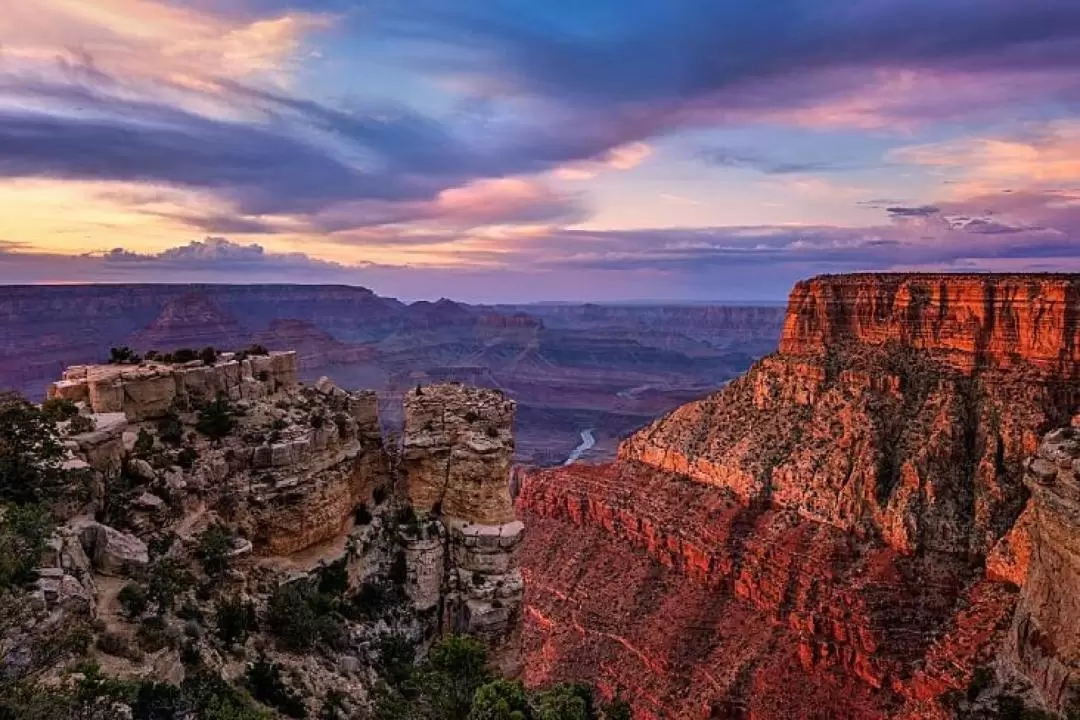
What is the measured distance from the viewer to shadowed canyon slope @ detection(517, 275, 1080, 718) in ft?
135

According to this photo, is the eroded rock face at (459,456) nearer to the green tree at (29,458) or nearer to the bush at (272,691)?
the bush at (272,691)

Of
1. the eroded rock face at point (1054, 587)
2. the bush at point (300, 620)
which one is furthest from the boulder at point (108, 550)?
the eroded rock face at point (1054, 587)

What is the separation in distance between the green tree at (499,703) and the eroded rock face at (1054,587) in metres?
17.5

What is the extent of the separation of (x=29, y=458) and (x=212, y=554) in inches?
184

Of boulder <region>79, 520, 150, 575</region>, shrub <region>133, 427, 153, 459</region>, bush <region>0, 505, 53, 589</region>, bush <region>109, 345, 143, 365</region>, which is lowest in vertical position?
boulder <region>79, 520, 150, 575</region>

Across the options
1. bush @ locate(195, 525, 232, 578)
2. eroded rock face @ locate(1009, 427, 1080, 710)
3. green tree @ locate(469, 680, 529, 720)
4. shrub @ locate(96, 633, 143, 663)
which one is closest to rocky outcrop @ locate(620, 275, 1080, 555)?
eroded rock face @ locate(1009, 427, 1080, 710)

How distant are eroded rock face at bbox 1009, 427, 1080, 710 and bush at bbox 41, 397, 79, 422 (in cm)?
3057

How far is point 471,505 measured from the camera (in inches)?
999

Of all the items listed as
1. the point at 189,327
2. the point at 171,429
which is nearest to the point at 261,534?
the point at 171,429

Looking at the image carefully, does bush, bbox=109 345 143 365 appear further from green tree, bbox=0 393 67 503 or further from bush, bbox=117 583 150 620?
bush, bbox=117 583 150 620

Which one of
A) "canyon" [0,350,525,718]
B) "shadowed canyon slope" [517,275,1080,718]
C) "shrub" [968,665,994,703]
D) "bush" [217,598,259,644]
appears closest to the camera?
"canyon" [0,350,525,718]

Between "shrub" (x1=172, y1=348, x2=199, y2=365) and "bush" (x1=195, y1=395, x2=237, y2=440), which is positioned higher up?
"shrub" (x1=172, y1=348, x2=199, y2=365)

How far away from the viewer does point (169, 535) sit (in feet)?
59.7

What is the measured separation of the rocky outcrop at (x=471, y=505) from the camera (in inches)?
955
